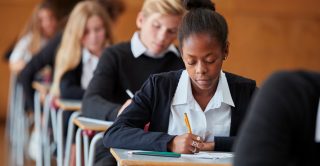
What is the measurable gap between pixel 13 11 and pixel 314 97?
7128 millimetres

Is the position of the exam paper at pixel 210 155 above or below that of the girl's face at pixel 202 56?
below

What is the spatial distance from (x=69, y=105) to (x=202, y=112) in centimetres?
158

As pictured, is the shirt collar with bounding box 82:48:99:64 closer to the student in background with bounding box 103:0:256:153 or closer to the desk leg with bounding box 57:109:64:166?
the desk leg with bounding box 57:109:64:166

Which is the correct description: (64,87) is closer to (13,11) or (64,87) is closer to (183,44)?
(183,44)

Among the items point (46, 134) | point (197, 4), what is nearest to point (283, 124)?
point (197, 4)

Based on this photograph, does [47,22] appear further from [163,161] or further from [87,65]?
[163,161]

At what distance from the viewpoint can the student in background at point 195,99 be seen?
222 cm

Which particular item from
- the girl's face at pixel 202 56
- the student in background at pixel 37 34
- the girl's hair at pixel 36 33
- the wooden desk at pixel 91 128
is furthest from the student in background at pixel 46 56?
the girl's face at pixel 202 56

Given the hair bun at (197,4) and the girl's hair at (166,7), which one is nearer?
the hair bun at (197,4)

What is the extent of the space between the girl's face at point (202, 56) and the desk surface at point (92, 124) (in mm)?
682

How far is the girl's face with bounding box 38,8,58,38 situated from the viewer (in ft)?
20.6

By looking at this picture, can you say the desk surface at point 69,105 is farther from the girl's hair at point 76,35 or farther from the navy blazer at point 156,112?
the navy blazer at point 156,112

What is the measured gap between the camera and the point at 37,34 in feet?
21.0

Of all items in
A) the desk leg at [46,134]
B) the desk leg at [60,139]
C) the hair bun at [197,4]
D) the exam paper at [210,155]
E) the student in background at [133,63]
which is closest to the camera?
the exam paper at [210,155]
